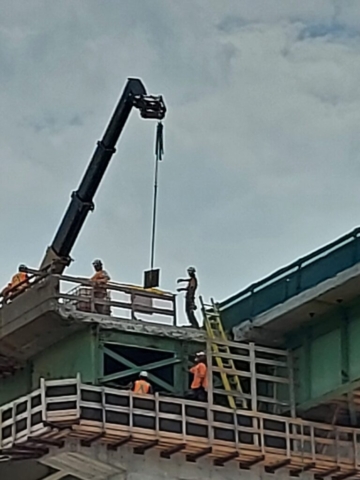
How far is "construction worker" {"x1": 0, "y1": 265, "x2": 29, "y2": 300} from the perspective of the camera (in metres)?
56.8

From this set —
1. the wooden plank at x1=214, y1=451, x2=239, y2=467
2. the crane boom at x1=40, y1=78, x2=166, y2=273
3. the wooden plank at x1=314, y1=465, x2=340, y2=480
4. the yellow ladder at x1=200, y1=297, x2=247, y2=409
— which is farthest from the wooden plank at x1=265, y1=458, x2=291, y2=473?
the crane boom at x1=40, y1=78, x2=166, y2=273

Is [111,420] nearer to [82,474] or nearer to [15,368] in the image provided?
[82,474]

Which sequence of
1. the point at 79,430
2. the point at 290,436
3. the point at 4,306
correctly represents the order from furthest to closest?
the point at 4,306 → the point at 290,436 → the point at 79,430

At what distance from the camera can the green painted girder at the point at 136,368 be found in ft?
179

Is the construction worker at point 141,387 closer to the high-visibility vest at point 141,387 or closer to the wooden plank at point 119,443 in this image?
the high-visibility vest at point 141,387

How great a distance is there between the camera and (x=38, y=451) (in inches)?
2008

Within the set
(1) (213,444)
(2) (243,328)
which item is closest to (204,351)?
(2) (243,328)

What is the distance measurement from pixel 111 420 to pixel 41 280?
23.8ft

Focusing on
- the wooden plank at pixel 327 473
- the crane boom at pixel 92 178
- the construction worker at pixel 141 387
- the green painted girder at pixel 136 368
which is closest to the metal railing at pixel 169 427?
the wooden plank at pixel 327 473

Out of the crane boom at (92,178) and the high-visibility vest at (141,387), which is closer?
the high-visibility vest at (141,387)

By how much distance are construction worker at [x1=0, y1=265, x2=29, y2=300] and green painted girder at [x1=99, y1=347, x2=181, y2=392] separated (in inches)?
155

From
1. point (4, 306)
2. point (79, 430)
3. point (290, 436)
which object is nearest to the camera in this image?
point (79, 430)

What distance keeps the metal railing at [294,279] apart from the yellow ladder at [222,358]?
21.3 inches

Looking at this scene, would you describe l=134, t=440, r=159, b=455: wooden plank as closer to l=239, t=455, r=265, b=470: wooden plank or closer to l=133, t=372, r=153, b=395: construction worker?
l=133, t=372, r=153, b=395: construction worker
